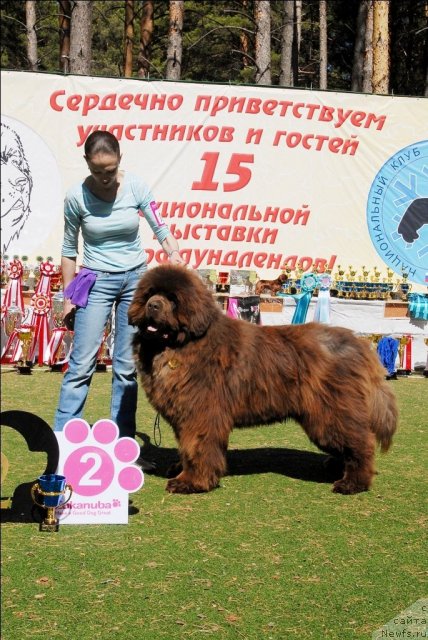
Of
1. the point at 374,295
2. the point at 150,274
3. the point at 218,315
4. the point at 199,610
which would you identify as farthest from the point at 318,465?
the point at 374,295

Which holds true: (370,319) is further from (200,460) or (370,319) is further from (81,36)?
(81,36)

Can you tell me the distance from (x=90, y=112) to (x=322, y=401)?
298 inches

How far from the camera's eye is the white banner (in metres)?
11.1

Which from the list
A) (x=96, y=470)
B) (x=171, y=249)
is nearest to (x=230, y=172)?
(x=171, y=249)

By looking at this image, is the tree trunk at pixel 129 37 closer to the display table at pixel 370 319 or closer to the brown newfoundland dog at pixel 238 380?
the display table at pixel 370 319

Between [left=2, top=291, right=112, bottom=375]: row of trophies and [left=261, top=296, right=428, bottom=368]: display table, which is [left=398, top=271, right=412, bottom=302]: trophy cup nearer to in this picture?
[left=261, top=296, right=428, bottom=368]: display table

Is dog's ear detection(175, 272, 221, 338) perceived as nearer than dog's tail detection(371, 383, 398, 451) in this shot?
Yes

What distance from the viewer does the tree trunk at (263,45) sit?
16109 mm

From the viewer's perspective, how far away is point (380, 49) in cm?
1555

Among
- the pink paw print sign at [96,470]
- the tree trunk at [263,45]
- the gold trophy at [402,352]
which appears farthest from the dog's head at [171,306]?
the tree trunk at [263,45]

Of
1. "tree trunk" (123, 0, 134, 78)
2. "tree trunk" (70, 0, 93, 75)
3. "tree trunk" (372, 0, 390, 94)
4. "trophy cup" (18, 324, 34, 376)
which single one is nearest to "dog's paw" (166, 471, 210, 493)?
"trophy cup" (18, 324, 34, 376)

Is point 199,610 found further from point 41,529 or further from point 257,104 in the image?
point 257,104

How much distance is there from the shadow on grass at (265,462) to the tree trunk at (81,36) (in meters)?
9.40

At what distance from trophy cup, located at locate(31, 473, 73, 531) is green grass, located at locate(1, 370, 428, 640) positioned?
0.24 feet
